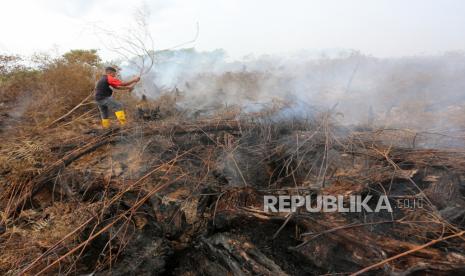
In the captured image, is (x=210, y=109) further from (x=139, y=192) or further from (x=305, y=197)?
(x=305, y=197)

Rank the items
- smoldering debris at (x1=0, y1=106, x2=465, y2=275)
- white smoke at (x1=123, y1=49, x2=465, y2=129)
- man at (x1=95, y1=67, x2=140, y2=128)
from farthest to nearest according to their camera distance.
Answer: white smoke at (x1=123, y1=49, x2=465, y2=129)
man at (x1=95, y1=67, x2=140, y2=128)
smoldering debris at (x1=0, y1=106, x2=465, y2=275)

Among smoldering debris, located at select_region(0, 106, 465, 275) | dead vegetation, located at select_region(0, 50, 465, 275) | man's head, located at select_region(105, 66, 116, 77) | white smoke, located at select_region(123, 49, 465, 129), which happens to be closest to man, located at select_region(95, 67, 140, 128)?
man's head, located at select_region(105, 66, 116, 77)

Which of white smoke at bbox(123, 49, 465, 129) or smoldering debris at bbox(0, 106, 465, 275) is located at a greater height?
white smoke at bbox(123, 49, 465, 129)

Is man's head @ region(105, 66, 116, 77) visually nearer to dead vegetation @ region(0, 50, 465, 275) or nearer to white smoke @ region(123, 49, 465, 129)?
dead vegetation @ region(0, 50, 465, 275)

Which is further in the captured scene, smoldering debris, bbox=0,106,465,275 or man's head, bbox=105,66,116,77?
man's head, bbox=105,66,116,77

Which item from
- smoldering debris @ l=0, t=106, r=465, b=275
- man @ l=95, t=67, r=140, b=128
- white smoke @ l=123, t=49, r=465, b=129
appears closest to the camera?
smoldering debris @ l=0, t=106, r=465, b=275

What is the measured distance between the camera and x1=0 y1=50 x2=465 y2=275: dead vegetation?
2.69m

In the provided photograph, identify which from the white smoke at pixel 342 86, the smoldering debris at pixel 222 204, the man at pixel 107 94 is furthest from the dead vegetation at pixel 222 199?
the white smoke at pixel 342 86

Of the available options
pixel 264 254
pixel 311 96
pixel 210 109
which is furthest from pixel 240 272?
pixel 311 96

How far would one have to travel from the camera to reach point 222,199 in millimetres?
3500

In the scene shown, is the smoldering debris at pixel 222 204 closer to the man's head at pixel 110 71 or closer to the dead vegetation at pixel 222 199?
the dead vegetation at pixel 222 199

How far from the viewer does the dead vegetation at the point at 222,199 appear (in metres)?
2.69

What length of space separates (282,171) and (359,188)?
1125 millimetres

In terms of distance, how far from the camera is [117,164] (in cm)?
441
